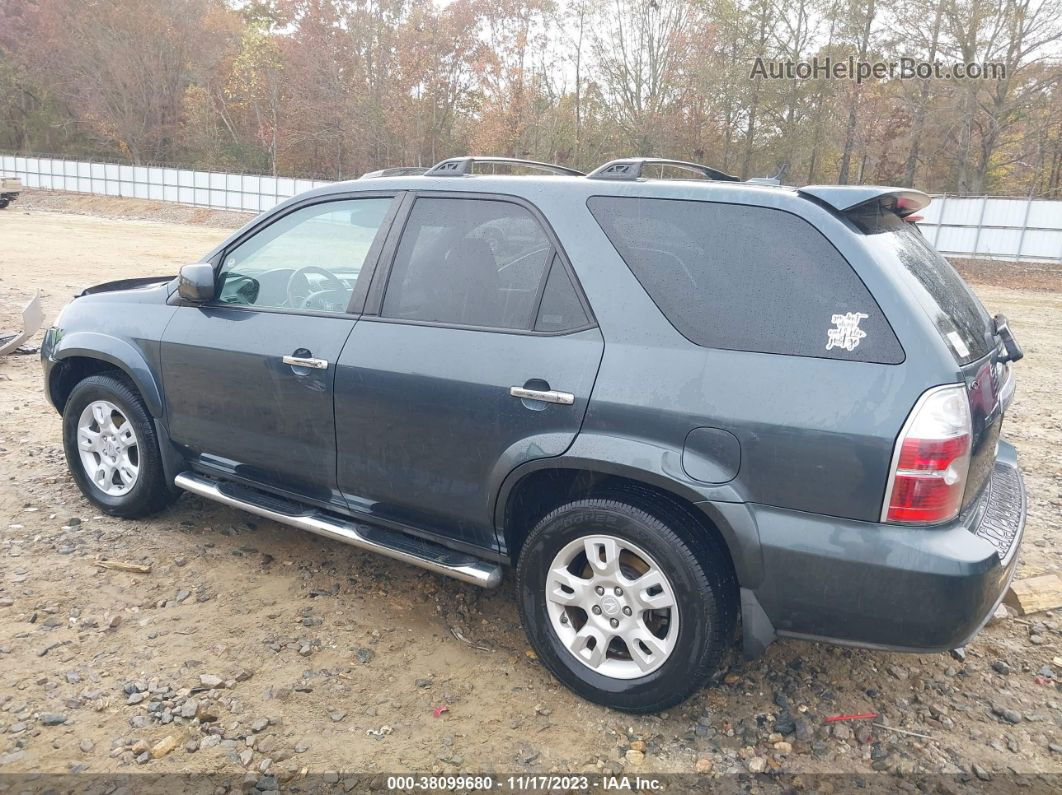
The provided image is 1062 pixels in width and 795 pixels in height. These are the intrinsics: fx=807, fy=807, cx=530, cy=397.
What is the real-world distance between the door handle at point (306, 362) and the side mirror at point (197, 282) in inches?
26.4

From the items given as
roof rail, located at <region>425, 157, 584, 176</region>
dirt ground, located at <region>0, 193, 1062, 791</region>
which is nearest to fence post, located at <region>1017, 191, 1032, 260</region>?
dirt ground, located at <region>0, 193, 1062, 791</region>

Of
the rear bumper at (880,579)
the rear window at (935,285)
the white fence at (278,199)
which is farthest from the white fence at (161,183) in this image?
the rear bumper at (880,579)

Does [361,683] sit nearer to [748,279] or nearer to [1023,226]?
[748,279]

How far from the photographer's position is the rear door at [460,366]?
2910mm

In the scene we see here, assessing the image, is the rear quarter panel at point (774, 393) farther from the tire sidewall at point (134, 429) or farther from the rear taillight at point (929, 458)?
the tire sidewall at point (134, 429)

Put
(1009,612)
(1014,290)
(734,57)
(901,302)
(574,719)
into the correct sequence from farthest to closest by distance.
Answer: (734,57)
(1014,290)
(1009,612)
(574,719)
(901,302)

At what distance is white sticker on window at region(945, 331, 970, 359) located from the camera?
8.38 feet

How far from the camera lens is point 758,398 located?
2.54 meters

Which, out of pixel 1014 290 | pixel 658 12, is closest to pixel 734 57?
pixel 658 12

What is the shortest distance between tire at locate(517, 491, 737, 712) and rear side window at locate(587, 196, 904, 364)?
2.17 ft

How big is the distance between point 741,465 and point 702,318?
0.51 metres

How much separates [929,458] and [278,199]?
4015 cm

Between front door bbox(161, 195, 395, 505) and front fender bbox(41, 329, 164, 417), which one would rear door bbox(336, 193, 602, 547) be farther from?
front fender bbox(41, 329, 164, 417)

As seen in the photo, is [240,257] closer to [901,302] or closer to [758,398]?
[758,398]
